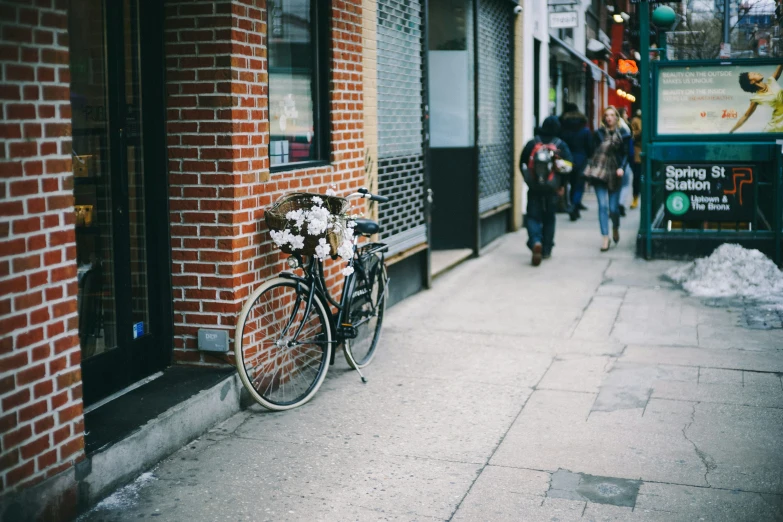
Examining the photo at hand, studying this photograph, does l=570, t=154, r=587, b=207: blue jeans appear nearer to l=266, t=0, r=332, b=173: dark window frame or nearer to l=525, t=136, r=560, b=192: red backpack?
l=525, t=136, r=560, b=192: red backpack

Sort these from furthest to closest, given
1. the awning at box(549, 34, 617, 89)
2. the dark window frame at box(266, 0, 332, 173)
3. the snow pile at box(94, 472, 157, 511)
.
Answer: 1. the awning at box(549, 34, 617, 89)
2. the dark window frame at box(266, 0, 332, 173)
3. the snow pile at box(94, 472, 157, 511)

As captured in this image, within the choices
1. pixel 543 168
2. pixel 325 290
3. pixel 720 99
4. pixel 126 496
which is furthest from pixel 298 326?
pixel 720 99

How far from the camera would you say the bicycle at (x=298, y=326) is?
18.3 feet

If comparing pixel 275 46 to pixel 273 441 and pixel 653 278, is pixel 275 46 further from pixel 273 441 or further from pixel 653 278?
pixel 653 278

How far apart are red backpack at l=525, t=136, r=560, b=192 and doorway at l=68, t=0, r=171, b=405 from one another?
20.2 ft

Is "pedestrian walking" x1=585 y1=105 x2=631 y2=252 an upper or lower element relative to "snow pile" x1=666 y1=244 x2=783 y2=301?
upper

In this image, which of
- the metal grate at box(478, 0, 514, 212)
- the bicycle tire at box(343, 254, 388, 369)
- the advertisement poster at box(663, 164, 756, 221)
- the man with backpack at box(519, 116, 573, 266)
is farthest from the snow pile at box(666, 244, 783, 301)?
the bicycle tire at box(343, 254, 388, 369)

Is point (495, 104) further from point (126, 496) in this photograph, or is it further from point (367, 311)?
point (126, 496)

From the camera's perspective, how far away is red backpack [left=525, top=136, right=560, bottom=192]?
10.8 meters

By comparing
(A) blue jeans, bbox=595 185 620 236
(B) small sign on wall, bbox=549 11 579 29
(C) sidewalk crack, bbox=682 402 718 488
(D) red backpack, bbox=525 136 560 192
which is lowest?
→ (C) sidewalk crack, bbox=682 402 718 488

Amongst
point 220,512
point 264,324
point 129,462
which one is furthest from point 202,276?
point 220,512

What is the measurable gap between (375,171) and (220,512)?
439 cm

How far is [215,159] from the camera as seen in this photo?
18.1 ft

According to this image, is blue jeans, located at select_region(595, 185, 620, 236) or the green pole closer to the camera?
the green pole
